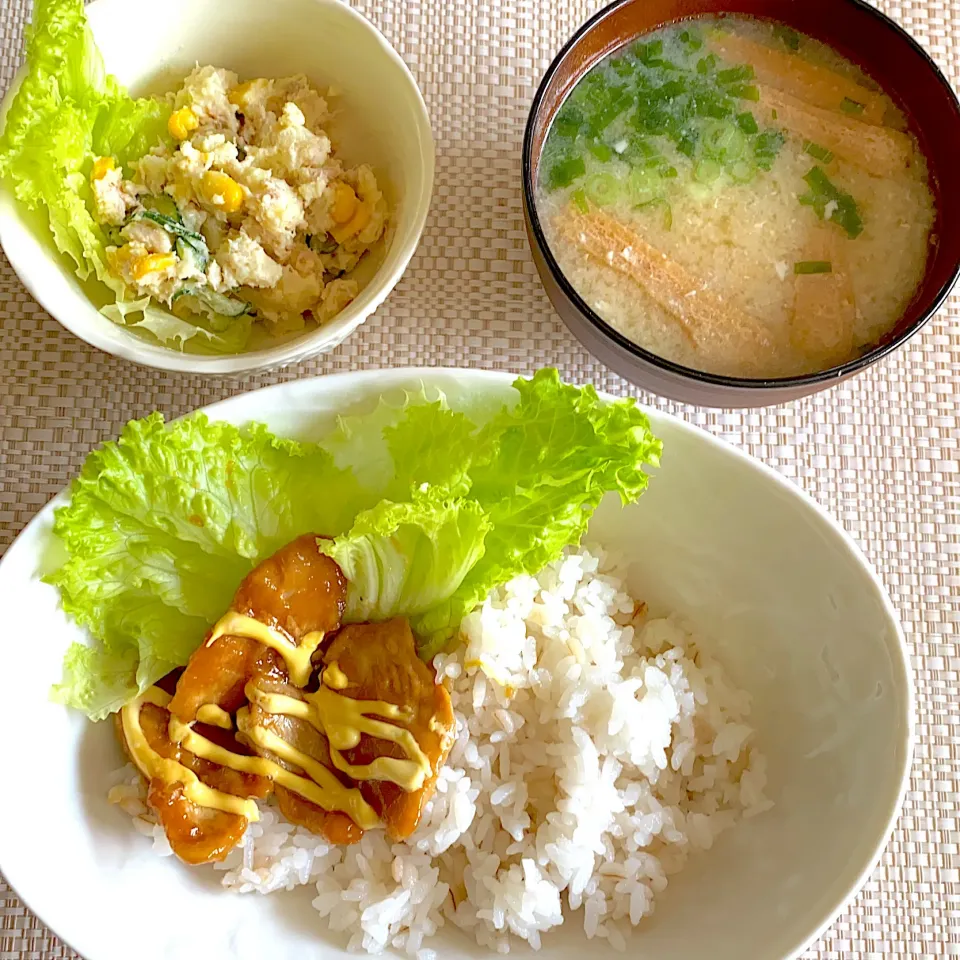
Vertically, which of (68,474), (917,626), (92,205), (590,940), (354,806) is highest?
(92,205)

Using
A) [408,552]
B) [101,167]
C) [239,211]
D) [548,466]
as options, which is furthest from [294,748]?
[101,167]

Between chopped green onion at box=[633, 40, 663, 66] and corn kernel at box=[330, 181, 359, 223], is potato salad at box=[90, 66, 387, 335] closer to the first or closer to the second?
corn kernel at box=[330, 181, 359, 223]

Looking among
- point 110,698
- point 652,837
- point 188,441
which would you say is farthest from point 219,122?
point 652,837

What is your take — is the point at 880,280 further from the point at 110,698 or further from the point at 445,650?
the point at 110,698

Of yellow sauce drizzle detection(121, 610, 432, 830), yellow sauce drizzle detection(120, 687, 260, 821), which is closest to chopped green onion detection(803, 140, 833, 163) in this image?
yellow sauce drizzle detection(121, 610, 432, 830)

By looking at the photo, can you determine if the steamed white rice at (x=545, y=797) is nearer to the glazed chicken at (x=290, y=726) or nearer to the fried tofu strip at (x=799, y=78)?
the glazed chicken at (x=290, y=726)

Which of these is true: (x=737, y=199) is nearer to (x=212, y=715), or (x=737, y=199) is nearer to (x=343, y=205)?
(x=343, y=205)
